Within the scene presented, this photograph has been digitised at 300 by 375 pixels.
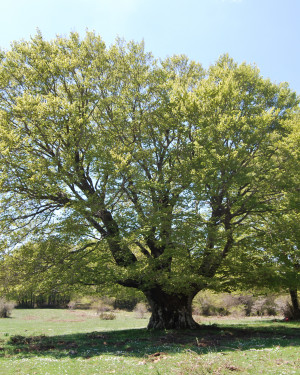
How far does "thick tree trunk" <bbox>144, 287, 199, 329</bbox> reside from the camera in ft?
62.0

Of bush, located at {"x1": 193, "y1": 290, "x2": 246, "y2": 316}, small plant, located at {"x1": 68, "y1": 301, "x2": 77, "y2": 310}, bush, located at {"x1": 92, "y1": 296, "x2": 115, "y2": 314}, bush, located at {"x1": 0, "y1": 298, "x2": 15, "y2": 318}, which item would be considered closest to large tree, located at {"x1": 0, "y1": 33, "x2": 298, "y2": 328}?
bush, located at {"x1": 193, "y1": 290, "x2": 246, "y2": 316}

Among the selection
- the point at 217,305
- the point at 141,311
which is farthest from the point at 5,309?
the point at 217,305

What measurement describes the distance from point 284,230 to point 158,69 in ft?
43.9

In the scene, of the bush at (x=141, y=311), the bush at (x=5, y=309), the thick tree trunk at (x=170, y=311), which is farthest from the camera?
the bush at (x=141, y=311)

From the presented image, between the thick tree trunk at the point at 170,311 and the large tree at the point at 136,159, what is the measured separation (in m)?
0.07

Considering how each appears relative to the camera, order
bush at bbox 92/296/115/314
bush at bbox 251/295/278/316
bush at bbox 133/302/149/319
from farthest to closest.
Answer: bush at bbox 92/296/115/314 < bush at bbox 133/302/149/319 < bush at bbox 251/295/278/316

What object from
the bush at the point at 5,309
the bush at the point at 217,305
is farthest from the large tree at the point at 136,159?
the bush at the point at 5,309

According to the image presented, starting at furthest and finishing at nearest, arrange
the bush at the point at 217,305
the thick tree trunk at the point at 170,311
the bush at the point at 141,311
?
the bush at the point at 141,311, the bush at the point at 217,305, the thick tree trunk at the point at 170,311

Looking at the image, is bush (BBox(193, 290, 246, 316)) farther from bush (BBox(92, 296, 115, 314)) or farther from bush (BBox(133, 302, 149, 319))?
bush (BBox(92, 296, 115, 314))

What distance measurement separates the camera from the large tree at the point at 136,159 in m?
15.6

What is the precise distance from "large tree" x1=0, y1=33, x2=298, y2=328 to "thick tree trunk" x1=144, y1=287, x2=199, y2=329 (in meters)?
0.07

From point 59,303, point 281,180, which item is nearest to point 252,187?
point 281,180

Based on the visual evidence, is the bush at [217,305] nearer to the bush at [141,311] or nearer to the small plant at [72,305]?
the bush at [141,311]

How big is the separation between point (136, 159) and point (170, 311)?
1027 centimetres
